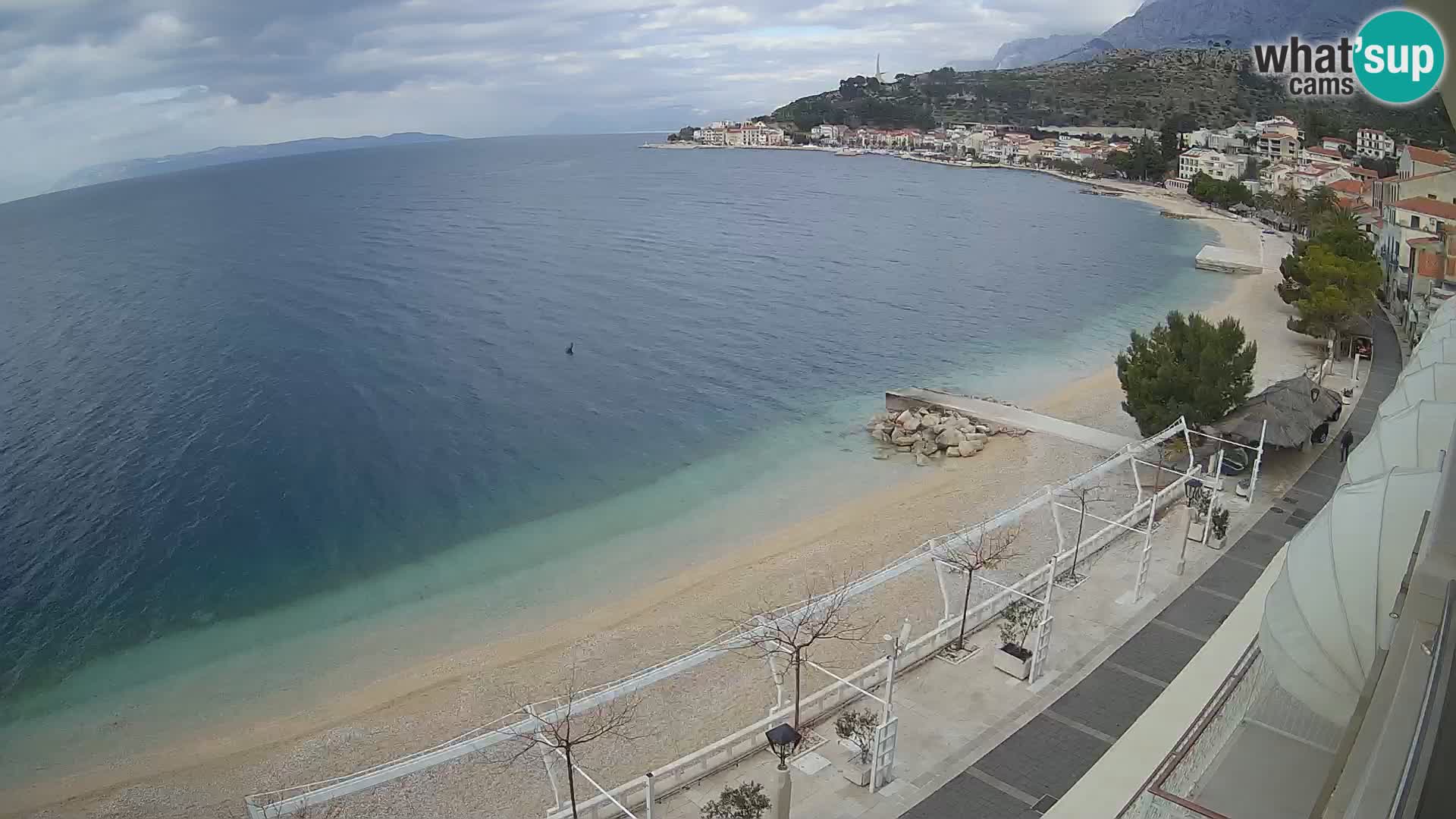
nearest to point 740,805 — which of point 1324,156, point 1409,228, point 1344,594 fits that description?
point 1344,594

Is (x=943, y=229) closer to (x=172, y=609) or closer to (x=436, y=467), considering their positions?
(x=436, y=467)

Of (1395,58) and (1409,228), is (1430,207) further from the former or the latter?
(1395,58)

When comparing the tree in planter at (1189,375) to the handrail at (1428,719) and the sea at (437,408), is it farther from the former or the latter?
the handrail at (1428,719)

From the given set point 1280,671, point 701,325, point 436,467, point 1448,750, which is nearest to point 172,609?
point 436,467

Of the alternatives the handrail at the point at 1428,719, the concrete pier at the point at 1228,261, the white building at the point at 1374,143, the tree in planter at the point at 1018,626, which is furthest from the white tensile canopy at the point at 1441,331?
the white building at the point at 1374,143

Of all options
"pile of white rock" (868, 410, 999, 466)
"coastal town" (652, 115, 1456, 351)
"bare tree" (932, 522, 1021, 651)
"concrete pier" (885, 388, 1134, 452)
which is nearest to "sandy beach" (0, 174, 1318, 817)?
"bare tree" (932, 522, 1021, 651)

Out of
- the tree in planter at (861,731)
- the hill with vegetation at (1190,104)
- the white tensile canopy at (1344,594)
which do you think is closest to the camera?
the white tensile canopy at (1344,594)

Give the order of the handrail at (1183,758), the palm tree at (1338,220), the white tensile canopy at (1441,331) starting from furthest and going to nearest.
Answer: the palm tree at (1338,220)
the white tensile canopy at (1441,331)
the handrail at (1183,758)
